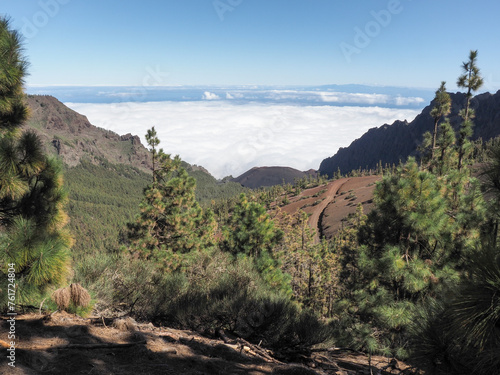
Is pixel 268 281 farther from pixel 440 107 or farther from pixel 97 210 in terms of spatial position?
pixel 97 210

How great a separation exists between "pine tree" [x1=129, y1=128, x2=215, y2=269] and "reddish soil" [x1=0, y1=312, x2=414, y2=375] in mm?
11244

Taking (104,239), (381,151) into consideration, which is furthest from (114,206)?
(381,151)

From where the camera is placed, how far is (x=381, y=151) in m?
199

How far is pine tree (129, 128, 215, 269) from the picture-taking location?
15.8 meters

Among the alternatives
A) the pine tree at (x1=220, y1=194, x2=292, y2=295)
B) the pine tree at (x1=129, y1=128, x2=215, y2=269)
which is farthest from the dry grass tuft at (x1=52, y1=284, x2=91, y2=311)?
the pine tree at (x1=129, y1=128, x2=215, y2=269)

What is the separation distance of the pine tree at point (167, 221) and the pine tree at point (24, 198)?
10757 millimetres

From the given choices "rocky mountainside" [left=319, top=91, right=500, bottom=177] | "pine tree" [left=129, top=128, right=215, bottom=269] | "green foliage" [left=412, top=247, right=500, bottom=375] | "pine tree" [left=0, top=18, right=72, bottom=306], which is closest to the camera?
"green foliage" [left=412, top=247, right=500, bottom=375]

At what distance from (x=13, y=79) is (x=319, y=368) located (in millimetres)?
6752

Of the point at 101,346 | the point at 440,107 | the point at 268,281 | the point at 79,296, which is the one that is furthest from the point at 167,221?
the point at 440,107

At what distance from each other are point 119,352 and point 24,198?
10.1ft

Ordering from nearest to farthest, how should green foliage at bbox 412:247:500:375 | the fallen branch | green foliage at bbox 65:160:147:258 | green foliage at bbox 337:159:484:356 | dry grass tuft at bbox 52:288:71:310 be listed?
1. green foliage at bbox 412:247:500:375
2. the fallen branch
3. dry grass tuft at bbox 52:288:71:310
4. green foliage at bbox 337:159:484:356
5. green foliage at bbox 65:160:147:258

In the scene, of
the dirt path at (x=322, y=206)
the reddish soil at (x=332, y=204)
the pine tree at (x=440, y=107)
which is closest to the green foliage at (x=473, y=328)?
the pine tree at (x=440, y=107)

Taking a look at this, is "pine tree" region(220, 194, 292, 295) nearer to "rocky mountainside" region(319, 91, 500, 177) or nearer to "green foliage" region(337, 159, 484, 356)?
"green foliage" region(337, 159, 484, 356)

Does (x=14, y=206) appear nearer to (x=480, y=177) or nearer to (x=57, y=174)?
(x=57, y=174)
